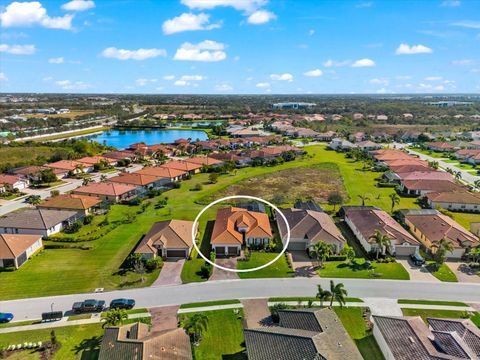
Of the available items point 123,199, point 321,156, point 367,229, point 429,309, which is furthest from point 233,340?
point 321,156

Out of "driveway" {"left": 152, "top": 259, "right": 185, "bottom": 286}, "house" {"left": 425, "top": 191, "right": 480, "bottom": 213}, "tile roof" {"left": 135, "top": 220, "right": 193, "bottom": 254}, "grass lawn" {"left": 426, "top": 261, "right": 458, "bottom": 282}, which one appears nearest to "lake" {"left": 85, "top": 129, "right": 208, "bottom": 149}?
"tile roof" {"left": 135, "top": 220, "right": 193, "bottom": 254}

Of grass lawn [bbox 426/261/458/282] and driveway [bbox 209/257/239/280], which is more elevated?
driveway [bbox 209/257/239/280]

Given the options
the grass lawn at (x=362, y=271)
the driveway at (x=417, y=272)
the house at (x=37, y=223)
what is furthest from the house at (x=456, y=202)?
the house at (x=37, y=223)

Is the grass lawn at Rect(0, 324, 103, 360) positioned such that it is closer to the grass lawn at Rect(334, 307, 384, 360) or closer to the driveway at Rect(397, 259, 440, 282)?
the grass lawn at Rect(334, 307, 384, 360)

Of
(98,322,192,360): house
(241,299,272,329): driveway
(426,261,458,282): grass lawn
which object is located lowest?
(426,261,458,282): grass lawn

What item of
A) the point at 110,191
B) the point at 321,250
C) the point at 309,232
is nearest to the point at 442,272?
the point at 321,250

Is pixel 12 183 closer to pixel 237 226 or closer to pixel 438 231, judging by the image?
pixel 237 226

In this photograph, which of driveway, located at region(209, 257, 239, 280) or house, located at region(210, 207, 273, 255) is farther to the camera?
house, located at region(210, 207, 273, 255)
